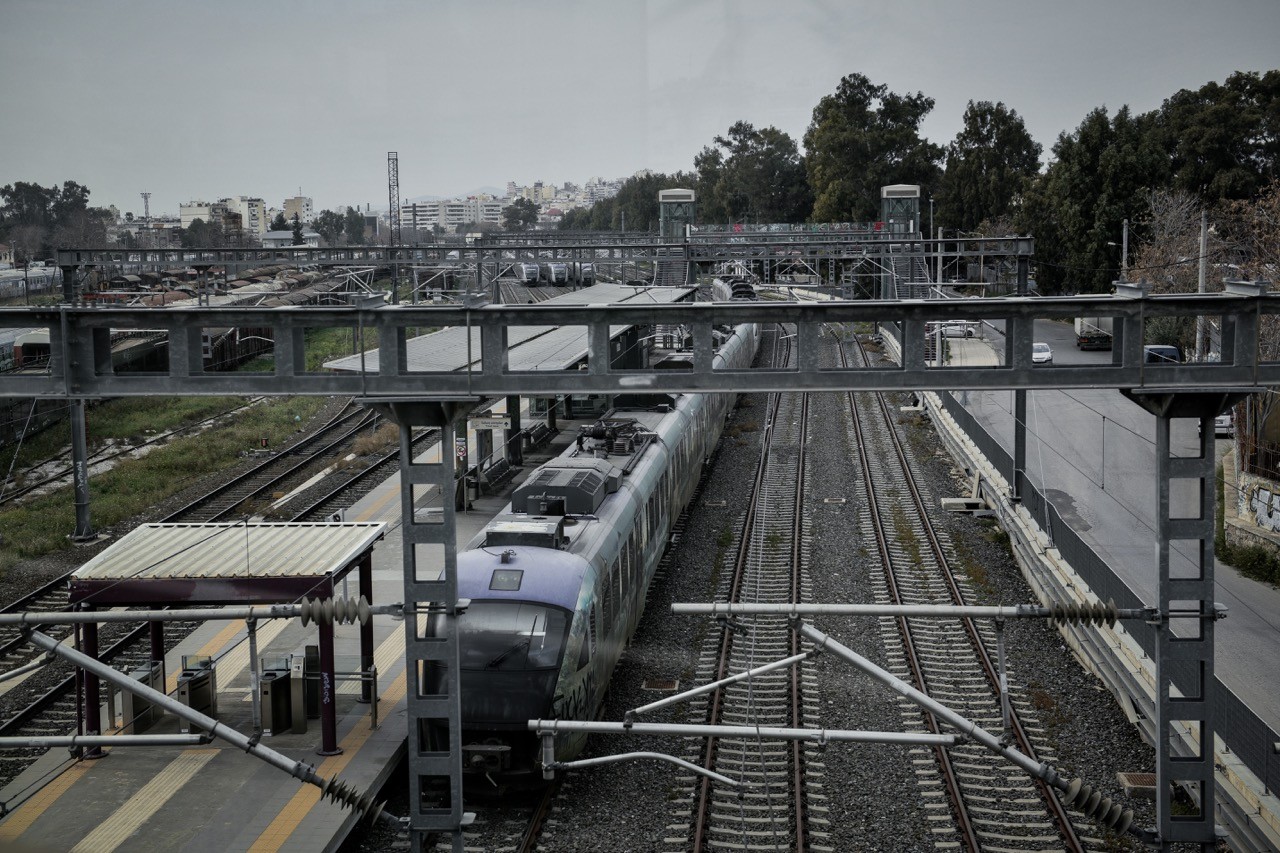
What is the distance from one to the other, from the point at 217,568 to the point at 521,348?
1107cm

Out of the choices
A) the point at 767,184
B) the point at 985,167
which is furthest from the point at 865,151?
the point at 767,184

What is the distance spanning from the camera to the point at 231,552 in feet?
45.8

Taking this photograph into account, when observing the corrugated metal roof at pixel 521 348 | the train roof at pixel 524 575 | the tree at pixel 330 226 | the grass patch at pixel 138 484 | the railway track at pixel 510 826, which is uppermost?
the tree at pixel 330 226

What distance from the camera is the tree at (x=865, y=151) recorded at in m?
75.8

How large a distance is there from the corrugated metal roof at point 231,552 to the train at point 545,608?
1.60 meters

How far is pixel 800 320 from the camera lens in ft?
32.5

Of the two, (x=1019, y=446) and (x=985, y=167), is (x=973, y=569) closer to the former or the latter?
(x=1019, y=446)

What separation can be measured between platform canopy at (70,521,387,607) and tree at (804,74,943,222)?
64082 millimetres

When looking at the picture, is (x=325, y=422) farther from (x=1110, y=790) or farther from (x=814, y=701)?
(x=1110, y=790)

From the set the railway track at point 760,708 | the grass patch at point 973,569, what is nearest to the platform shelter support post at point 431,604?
the railway track at point 760,708

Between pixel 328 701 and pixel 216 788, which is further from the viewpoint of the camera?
pixel 328 701

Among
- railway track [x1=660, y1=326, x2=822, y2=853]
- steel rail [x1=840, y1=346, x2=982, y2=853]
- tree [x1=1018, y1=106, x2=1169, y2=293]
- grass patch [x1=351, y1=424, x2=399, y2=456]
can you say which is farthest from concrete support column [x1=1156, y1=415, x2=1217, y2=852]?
tree [x1=1018, y1=106, x2=1169, y2=293]

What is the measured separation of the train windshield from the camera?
12102 mm

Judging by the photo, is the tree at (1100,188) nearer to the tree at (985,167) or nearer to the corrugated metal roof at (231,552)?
the tree at (985,167)
